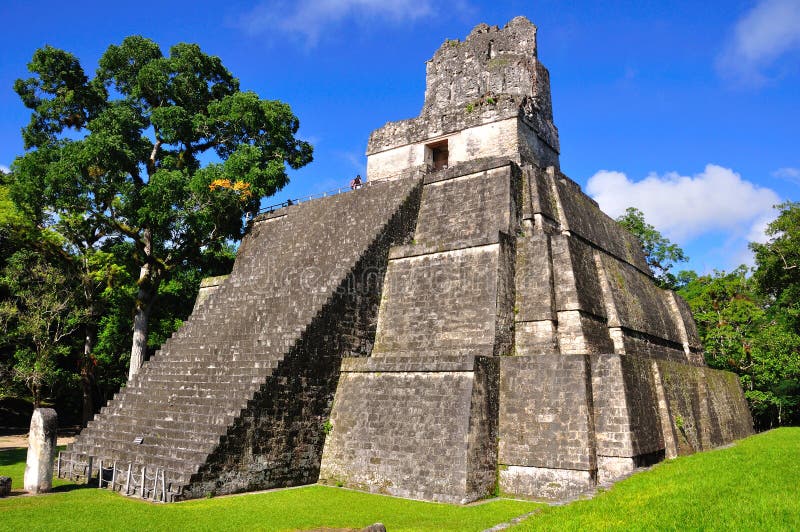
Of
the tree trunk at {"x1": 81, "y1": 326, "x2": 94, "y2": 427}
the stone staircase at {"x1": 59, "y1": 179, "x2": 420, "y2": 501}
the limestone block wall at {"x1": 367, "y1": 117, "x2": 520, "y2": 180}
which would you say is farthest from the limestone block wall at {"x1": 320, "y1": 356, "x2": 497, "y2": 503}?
the tree trunk at {"x1": 81, "y1": 326, "x2": 94, "y2": 427}

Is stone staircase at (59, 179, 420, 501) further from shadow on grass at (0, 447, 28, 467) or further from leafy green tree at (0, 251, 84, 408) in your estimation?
leafy green tree at (0, 251, 84, 408)

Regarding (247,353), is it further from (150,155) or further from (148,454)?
(150,155)

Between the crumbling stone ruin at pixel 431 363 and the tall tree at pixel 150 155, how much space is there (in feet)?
8.74

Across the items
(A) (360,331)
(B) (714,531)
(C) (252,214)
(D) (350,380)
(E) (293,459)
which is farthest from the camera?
(C) (252,214)

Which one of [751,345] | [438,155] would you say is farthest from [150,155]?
[751,345]

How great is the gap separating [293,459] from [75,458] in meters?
4.32

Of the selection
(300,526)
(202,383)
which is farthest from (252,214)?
(300,526)

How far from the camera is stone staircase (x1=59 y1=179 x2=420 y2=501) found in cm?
934

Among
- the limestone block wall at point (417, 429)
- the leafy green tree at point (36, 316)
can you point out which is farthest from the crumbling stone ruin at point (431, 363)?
the leafy green tree at point (36, 316)

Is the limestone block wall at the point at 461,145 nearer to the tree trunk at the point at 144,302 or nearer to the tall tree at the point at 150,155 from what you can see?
the tall tree at the point at 150,155

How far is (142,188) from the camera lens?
57.3ft

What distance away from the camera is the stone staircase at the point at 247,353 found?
934cm

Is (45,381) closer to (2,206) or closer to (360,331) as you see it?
(2,206)

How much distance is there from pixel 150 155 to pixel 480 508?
1620 cm
